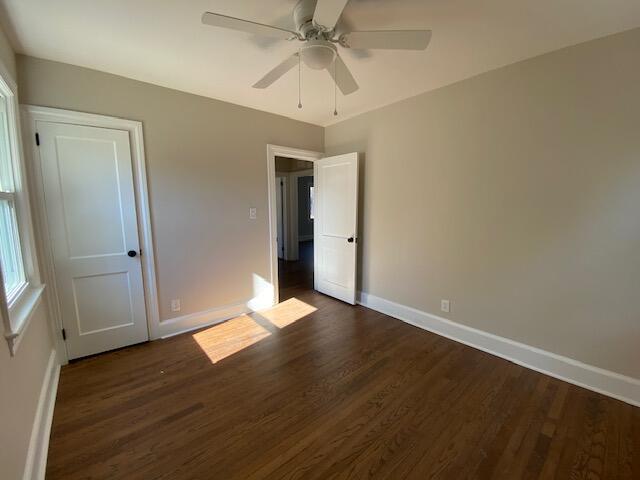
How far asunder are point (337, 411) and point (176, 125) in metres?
2.87

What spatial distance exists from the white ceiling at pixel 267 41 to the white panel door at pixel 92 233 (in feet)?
2.10

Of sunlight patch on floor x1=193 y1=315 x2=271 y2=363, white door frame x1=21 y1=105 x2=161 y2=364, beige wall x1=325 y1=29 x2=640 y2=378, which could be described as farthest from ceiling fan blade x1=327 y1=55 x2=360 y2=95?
sunlight patch on floor x1=193 y1=315 x2=271 y2=363

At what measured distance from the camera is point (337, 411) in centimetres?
180

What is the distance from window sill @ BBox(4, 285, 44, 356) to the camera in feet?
4.12

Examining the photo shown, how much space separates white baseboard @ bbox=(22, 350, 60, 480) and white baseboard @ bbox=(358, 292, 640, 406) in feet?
9.77

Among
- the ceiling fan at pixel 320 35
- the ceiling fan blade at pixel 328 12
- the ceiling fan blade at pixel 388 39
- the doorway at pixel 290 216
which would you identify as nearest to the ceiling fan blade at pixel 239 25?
the ceiling fan at pixel 320 35

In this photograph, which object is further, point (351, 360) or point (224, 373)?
point (351, 360)

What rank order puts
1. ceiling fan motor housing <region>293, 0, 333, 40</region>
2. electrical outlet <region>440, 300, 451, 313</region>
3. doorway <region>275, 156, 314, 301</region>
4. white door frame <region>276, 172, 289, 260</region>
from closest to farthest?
ceiling fan motor housing <region>293, 0, 333, 40</region> < electrical outlet <region>440, 300, 451, 313</region> < doorway <region>275, 156, 314, 301</region> < white door frame <region>276, 172, 289, 260</region>

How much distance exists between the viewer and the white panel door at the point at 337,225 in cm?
343

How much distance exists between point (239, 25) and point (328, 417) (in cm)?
231

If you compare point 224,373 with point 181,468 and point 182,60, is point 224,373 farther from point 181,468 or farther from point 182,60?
point 182,60

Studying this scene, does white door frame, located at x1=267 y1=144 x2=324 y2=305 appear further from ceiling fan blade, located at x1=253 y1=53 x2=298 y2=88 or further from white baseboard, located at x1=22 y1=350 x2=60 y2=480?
white baseboard, located at x1=22 y1=350 x2=60 y2=480

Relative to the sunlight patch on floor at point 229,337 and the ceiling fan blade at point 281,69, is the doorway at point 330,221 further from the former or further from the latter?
the ceiling fan blade at point 281,69

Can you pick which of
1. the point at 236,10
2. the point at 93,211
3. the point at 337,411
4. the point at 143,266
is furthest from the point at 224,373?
the point at 236,10
